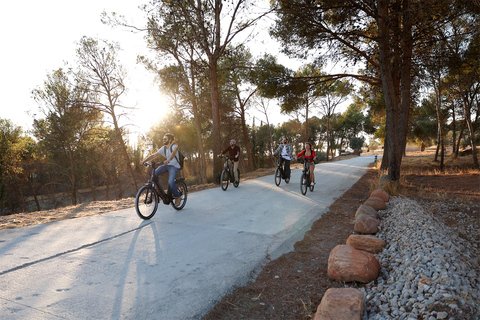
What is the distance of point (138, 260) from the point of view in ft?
13.0

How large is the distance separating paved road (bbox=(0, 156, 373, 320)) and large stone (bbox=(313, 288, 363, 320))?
109 cm

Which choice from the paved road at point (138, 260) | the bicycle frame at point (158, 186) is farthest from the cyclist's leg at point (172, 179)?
the paved road at point (138, 260)

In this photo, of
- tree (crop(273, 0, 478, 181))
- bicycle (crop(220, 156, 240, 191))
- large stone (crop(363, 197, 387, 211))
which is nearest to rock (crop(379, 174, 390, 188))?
tree (crop(273, 0, 478, 181))

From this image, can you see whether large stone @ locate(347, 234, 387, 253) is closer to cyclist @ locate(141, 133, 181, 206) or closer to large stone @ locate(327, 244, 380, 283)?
large stone @ locate(327, 244, 380, 283)

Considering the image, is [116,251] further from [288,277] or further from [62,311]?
[288,277]

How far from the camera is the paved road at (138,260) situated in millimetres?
2822

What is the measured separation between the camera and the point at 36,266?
12.1 feet

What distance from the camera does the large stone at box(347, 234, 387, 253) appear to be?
4288 millimetres

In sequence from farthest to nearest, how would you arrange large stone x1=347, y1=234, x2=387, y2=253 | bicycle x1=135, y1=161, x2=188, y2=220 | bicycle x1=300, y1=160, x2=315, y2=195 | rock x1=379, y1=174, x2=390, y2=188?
bicycle x1=300, y1=160, x2=315, y2=195
rock x1=379, y1=174, x2=390, y2=188
bicycle x1=135, y1=161, x2=188, y2=220
large stone x1=347, y1=234, x2=387, y2=253

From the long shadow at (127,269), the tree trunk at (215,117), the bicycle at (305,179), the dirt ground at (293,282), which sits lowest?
the dirt ground at (293,282)

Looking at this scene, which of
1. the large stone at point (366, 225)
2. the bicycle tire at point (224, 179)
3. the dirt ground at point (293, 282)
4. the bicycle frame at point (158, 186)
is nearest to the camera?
the dirt ground at point (293, 282)

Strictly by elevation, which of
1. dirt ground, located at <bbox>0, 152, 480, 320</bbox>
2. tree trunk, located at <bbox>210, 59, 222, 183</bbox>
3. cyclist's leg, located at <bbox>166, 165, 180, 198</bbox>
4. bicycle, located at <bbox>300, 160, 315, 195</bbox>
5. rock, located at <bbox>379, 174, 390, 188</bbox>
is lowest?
dirt ground, located at <bbox>0, 152, 480, 320</bbox>

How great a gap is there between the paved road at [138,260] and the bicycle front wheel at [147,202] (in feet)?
0.66

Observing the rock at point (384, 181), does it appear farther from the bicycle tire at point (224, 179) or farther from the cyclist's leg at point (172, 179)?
the cyclist's leg at point (172, 179)
